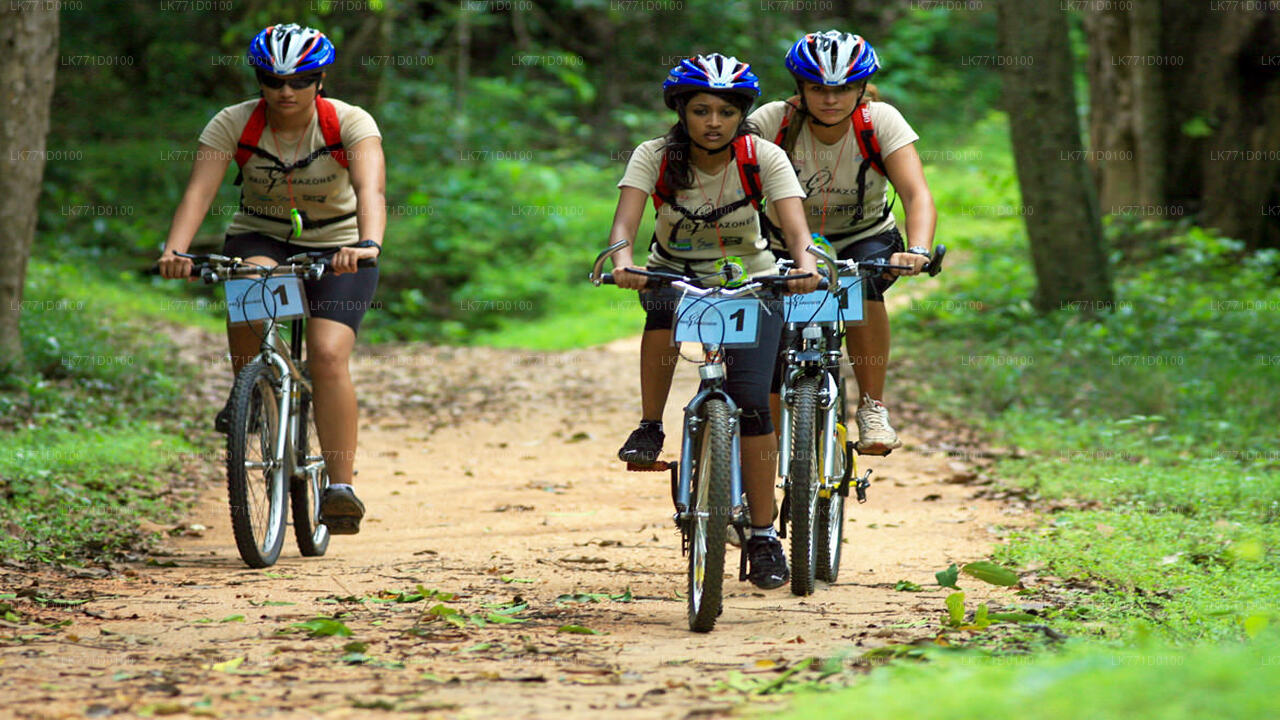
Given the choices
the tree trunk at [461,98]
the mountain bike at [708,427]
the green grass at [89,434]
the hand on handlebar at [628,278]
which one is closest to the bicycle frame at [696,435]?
the mountain bike at [708,427]

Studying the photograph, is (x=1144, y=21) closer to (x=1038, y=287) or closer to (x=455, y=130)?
(x=1038, y=287)

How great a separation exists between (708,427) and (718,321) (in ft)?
1.23

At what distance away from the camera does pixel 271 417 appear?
19.1 ft

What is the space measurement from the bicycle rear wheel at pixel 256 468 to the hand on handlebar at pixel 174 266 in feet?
1.69

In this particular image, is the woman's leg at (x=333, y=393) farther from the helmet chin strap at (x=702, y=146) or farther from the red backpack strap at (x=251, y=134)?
the helmet chin strap at (x=702, y=146)

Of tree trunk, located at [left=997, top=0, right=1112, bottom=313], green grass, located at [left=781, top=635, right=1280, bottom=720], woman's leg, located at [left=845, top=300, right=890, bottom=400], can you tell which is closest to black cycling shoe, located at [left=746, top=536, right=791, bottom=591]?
woman's leg, located at [left=845, top=300, right=890, bottom=400]

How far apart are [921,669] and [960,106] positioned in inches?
942

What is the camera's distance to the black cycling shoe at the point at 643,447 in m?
4.90

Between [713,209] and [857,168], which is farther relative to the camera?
[857,168]

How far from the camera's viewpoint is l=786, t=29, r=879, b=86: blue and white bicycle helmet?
530cm

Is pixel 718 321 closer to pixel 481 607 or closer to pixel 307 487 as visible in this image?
pixel 481 607

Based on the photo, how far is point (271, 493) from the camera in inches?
231

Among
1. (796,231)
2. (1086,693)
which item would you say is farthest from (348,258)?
(1086,693)

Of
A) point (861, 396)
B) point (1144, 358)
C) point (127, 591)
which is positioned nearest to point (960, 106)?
point (1144, 358)
